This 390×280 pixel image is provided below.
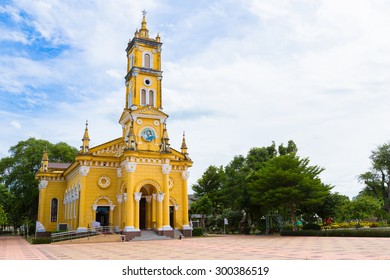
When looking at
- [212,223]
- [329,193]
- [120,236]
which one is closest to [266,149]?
[329,193]

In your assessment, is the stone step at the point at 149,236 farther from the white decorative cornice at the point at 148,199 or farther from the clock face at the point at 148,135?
the clock face at the point at 148,135

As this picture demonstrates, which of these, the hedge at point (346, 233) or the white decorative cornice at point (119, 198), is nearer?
the hedge at point (346, 233)

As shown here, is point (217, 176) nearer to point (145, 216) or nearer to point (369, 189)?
point (145, 216)

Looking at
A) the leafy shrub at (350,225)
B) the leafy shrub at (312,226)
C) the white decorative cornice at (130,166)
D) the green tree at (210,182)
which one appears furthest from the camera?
the green tree at (210,182)

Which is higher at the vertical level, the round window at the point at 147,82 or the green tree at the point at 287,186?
the round window at the point at 147,82

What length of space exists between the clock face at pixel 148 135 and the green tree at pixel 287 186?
1092 cm

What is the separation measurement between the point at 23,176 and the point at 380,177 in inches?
2047

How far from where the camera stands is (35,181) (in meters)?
48.7

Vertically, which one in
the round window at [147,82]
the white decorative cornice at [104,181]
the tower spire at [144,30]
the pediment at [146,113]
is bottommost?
the white decorative cornice at [104,181]

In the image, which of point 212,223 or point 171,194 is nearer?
point 171,194

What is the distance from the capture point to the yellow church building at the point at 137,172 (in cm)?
3338

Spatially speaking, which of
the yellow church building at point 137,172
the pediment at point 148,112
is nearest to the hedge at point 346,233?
the yellow church building at point 137,172
